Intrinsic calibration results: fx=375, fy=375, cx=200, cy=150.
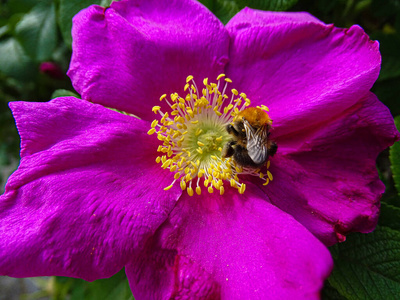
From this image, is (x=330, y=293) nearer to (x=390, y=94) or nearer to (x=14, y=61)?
(x=390, y=94)

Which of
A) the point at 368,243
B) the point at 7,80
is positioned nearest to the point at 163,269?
the point at 368,243

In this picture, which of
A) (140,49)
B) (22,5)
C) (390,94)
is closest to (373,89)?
(390,94)

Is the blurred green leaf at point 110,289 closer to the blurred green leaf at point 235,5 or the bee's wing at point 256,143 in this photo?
the bee's wing at point 256,143

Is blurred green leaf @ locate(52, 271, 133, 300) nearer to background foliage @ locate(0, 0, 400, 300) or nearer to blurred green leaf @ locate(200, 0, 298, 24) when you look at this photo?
background foliage @ locate(0, 0, 400, 300)

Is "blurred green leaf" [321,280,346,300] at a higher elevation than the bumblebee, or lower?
lower

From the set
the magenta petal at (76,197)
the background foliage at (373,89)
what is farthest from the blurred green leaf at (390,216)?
the magenta petal at (76,197)

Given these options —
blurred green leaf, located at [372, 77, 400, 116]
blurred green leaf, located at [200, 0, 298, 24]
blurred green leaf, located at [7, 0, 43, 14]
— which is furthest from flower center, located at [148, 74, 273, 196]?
blurred green leaf, located at [7, 0, 43, 14]

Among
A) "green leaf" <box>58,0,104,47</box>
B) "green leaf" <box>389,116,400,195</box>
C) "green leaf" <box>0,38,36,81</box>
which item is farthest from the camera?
"green leaf" <box>0,38,36,81</box>
